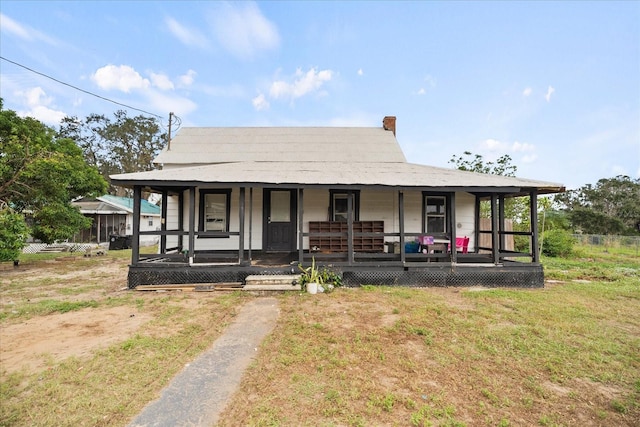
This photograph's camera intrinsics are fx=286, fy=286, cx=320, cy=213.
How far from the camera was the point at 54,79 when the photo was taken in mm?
10727

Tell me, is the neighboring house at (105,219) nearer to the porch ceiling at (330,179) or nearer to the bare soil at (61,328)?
the bare soil at (61,328)

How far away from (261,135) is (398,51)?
8497mm

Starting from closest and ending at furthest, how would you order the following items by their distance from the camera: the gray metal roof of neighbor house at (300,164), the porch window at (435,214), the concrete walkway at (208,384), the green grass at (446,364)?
1. the concrete walkway at (208,384)
2. the green grass at (446,364)
3. the gray metal roof of neighbor house at (300,164)
4. the porch window at (435,214)

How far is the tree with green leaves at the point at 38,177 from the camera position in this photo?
10695 millimetres

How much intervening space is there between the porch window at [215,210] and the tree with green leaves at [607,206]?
120 ft

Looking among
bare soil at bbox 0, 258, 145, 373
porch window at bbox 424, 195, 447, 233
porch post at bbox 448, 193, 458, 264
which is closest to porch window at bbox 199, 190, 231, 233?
bare soil at bbox 0, 258, 145, 373

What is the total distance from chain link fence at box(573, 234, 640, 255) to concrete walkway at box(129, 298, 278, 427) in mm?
25160

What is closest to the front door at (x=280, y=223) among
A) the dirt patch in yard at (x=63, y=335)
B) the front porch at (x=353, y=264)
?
the front porch at (x=353, y=264)

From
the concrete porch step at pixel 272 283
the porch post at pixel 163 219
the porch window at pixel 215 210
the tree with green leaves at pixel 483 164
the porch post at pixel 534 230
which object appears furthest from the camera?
the tree with green leaves at pixel 483 164

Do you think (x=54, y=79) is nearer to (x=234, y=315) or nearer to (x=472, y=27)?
(x=234, y=315)

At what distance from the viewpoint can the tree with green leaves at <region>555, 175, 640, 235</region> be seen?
1315 inches

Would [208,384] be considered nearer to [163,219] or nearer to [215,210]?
[215,210]

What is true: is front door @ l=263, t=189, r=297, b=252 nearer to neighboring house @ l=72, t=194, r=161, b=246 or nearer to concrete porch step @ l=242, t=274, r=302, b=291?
concrete porch step @ l=242, t=274, r=302, b=291

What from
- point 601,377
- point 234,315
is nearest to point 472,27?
point 601,377
